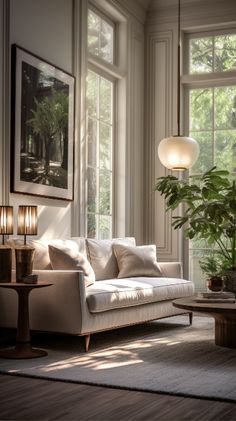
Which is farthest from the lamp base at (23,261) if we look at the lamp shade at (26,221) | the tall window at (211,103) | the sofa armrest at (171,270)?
the tall window at (211,103)

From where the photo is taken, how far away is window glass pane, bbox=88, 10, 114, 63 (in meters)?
6.00

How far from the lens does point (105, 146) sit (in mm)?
6363

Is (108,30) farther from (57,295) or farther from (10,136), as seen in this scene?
(57,295)

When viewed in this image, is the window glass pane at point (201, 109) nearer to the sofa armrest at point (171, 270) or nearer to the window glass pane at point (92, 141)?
the window glass pane at point (92, 141)

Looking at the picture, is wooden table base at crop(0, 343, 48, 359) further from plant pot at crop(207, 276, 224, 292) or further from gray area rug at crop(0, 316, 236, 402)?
plant pot at crop(207, 276, 224, 292)

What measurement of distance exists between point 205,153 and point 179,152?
169 cm

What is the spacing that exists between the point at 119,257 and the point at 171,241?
4.82ft

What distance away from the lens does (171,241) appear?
6.70 m

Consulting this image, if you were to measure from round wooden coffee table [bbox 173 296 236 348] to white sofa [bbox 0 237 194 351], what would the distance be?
0.43 m

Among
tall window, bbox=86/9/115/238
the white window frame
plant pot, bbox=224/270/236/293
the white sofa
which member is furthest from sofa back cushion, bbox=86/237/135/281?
the white window frame

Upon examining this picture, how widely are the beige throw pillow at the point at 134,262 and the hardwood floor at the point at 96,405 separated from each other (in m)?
2.22

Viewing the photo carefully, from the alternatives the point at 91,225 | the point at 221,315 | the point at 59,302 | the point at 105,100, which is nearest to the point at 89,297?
the point at 59,302

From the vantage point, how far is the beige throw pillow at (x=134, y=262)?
17.3ft

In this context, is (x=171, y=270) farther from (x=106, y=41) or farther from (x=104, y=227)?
(x=106, y=41)
